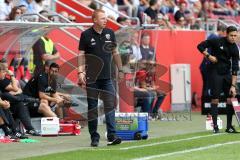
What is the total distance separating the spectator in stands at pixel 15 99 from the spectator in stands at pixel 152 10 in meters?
9.00

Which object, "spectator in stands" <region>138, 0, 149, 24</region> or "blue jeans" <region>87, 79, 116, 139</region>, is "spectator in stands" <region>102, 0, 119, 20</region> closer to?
"spectator in stands" <region>138, 0, 149, 24</region>

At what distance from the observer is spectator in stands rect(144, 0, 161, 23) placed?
83.4 feet

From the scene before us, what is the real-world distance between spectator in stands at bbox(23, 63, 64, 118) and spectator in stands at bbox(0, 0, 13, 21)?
2259mm

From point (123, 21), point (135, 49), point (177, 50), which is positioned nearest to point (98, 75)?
point (135, 49)

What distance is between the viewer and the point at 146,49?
23.2m

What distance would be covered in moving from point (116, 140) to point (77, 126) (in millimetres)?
2688

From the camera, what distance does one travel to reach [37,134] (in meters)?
17.1

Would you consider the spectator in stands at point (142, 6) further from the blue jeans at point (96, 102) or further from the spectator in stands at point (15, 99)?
the blue jeans at point (96, 102)

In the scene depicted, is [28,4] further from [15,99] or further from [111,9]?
[15,99]

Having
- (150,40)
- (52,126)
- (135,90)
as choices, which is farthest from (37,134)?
(150,40)

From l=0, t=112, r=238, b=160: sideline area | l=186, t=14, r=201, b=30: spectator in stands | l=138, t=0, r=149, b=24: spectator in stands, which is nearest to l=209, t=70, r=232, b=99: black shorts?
l=0, t=112, r=238, b=160: sideline area

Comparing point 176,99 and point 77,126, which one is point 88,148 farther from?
Result: point 176,99

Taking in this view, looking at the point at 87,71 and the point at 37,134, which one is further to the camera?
the point at 37,134

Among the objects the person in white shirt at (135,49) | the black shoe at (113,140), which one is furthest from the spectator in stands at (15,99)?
the person in white shirt at (135,49)
